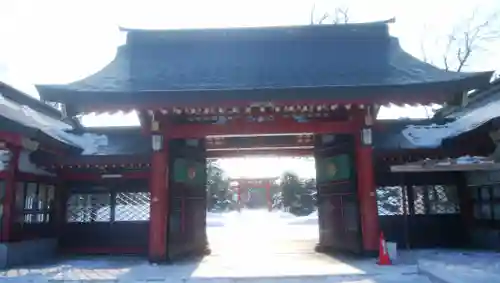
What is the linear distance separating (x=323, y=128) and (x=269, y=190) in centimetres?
4114

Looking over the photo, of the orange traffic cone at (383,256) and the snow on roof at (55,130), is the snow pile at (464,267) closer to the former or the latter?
the orange traffic cone at (383,256)

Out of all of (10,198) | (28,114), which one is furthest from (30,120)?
(10,198)

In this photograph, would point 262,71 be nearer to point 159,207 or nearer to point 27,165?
point 159,207

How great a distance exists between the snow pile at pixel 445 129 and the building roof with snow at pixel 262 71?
5.93ft

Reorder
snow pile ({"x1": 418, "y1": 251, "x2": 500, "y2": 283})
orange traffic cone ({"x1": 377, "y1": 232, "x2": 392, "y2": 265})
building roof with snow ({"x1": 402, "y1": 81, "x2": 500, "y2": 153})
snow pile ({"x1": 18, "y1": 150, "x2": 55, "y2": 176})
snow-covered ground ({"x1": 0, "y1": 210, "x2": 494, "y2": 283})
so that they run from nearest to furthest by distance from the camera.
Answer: snow pile ({"x1": 418, "y1": 251, "x2": 500, "y2": 283})
snow-covered ground ({"x1": 0, "y1": 210, "x2": 494, "y2": 283})
orange traffic cone ({"x1": 377, "y1": 232, "x2": 392, "y2": 265})
snow pile ({"x1": 18, "y1": 150, "x2": 55, "y2": 176})
building roof with snow ({"x1": 402, "y1": 81, "x2": 500, "y2": 153})

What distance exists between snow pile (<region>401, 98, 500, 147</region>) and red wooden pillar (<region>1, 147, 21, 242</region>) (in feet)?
30.3

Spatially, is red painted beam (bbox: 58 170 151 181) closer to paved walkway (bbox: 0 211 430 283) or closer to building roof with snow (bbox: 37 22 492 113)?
paved walkway (bbox: 0 211 430 283)

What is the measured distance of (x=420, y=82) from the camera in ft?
29.1

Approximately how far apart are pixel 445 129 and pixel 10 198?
35.0 ft

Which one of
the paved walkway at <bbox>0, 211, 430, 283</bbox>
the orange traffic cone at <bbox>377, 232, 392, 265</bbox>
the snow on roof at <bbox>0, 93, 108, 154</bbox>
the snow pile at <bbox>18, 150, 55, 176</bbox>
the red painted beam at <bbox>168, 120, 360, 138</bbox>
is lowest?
the paved walkway at <bbox>0, 211, 430, 283</bbox>

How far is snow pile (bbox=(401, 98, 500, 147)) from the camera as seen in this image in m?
10.5

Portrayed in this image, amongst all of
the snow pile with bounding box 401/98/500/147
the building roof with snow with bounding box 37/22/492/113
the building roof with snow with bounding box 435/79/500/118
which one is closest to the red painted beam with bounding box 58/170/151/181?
the building roof with snow with bounding box 37/22/492/113

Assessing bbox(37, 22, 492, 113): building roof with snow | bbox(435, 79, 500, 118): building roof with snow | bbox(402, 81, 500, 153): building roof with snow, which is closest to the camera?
bbox(37, 22, 492, 113): building roof with snow

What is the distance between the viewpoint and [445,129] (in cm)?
1158
